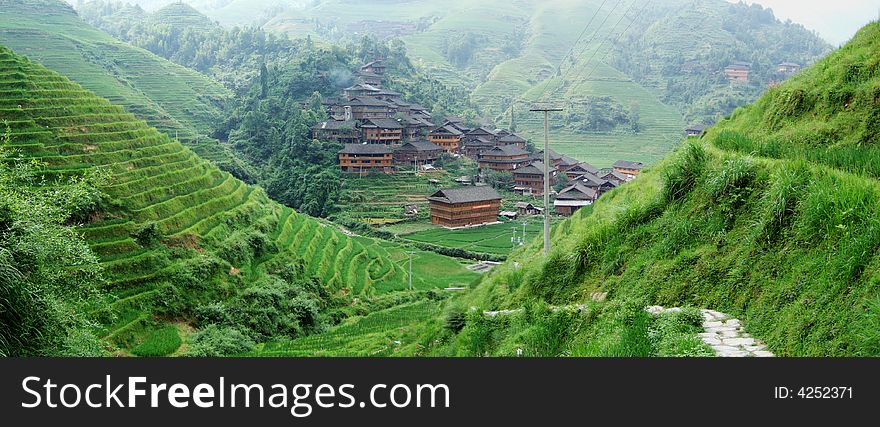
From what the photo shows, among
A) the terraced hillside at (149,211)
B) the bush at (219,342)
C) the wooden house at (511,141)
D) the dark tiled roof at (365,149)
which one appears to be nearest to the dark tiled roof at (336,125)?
the dark tiled roof at (365,149)

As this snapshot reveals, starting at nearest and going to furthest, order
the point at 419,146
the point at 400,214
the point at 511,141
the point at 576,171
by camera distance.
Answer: the point at 400,214
the point at 419,146
the point at 576,171
the point at 511,141

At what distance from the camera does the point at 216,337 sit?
15344 mm

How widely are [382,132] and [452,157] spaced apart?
211 inches

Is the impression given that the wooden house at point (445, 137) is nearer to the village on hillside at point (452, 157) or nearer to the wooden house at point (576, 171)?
the village on hillside at point (452, 157)

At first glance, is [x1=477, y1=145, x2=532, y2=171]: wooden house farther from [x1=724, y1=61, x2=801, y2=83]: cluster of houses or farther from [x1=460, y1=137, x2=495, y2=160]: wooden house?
[x1=724, y1=61, x2=801, y2=83]: cluster of houses

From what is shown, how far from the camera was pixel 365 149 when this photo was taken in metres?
43.3

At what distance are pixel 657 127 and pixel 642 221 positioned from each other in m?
63.6

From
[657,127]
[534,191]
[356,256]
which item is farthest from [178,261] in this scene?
[657,127]

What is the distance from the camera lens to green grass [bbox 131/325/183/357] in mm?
13617

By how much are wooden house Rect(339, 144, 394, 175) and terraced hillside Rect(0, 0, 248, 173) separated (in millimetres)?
6715

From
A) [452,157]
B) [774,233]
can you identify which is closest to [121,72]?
[452,157]

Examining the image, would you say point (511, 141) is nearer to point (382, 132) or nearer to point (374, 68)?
point (382, 132)

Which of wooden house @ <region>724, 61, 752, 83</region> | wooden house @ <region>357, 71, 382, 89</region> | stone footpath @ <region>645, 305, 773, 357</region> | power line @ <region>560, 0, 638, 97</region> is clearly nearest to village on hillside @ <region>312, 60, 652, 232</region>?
wooden house @ <region>357, 71, 382, 89</region>

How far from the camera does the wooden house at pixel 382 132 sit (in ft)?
157
